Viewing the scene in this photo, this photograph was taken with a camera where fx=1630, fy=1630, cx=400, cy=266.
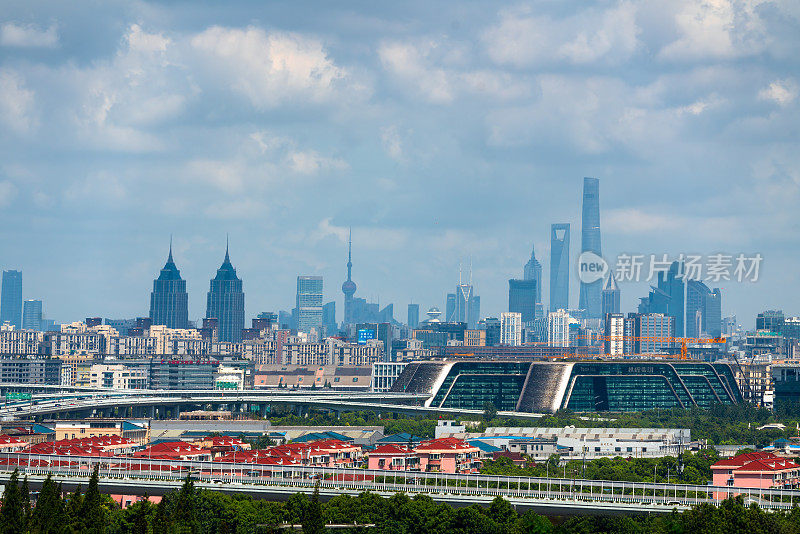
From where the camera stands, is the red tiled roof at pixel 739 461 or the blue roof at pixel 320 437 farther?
the blue roof at pixel 320 437

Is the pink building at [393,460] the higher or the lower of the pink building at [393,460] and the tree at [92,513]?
the higher

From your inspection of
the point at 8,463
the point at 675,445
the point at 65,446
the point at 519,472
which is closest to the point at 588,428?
the point at 675,445

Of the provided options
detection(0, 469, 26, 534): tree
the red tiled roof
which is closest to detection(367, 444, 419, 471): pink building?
the red tiled roof

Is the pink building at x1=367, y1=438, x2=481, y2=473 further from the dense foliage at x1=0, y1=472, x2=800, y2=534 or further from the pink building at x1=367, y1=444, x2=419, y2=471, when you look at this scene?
the dense foliage at x1=0, y1=472, x2=800, y2=534

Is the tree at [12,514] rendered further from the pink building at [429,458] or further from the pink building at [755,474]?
the pink building at [755,474]

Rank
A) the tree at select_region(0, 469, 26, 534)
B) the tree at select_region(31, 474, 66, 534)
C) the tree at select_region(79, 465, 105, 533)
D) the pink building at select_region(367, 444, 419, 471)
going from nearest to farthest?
the tree at select_region(0, 469, 26, 534) < the tree at select_region(79, 465, 105, 533) < the tree at select_region(31, 474, 66, 534) < the pink building at select_region(367, 444, 419, 471)

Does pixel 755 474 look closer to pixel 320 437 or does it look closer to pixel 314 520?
pixel 314 520

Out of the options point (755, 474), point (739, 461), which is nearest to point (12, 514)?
point (755, 474)

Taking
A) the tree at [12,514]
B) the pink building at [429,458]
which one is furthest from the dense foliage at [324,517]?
the pink building at [429,458]
